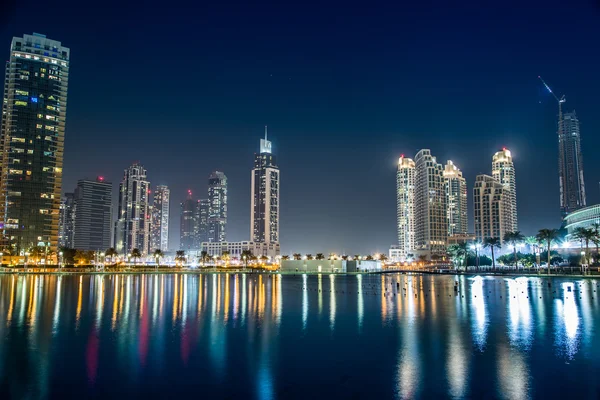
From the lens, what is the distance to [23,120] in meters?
187

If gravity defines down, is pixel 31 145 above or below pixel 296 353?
above

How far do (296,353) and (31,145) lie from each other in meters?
201

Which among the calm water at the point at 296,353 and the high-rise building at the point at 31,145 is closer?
the calm water at the point at 296,353

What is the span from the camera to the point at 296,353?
24.1 meters

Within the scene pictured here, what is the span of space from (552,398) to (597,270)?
12716 cm

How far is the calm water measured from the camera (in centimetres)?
1783

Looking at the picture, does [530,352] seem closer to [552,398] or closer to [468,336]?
[468,336]

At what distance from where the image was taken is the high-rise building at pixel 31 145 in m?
185

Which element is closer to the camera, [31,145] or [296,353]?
[296,353]

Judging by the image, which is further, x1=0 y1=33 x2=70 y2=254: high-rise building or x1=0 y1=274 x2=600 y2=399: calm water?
x1=0 y1=33 x2=70 y2=254: high-rise building

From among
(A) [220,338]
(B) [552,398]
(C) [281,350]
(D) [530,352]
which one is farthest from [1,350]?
(D) [530,352]

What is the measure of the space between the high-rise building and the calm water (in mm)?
169837

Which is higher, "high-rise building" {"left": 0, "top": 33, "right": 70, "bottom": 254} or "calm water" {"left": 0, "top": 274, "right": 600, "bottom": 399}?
"high-rise building" {"left": 0, "top": 33, "right": 70, "bottom": 254}

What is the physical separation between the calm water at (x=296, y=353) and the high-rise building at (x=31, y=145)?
557ft
